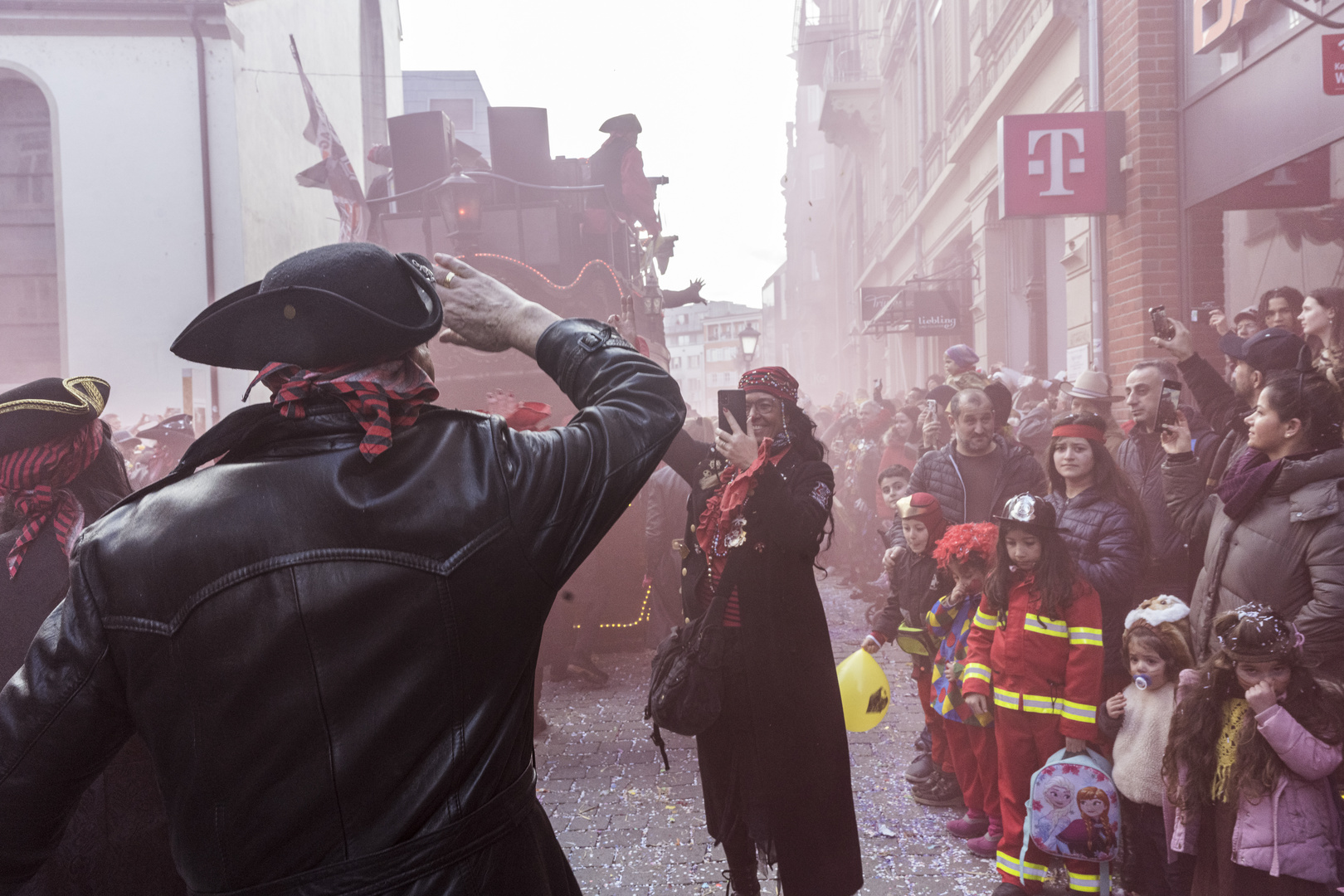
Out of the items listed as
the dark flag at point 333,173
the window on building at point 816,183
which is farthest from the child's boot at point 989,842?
the window on building at point 816,183

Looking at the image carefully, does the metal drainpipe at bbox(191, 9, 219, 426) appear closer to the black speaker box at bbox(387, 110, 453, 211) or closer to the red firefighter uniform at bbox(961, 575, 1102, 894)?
the black speaker box at bbox(387, 110, 453, 211)

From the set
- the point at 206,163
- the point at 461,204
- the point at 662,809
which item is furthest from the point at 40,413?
the point at 206,163

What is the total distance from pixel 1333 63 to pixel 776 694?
15.3ft

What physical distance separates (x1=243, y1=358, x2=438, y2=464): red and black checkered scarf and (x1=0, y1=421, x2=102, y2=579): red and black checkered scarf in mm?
1470

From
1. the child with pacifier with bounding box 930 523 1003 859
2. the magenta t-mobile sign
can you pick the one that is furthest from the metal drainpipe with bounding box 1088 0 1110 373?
the child with pacifier with bounding box 930 523 1003 859

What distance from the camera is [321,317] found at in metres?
1.44

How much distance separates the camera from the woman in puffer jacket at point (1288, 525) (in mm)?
3234

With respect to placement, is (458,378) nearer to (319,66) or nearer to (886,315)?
(886,315)

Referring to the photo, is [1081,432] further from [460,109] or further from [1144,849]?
[460,109]

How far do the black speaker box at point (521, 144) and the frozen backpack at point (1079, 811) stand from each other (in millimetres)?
11820

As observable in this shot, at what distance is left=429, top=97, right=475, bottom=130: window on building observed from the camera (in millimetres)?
42938

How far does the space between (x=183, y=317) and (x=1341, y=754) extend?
17.3 m

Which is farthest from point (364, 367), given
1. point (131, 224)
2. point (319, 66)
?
point (319, 66)

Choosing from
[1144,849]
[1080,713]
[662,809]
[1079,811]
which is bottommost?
[662,809]
